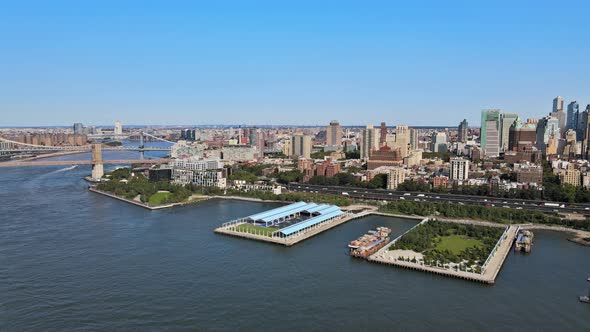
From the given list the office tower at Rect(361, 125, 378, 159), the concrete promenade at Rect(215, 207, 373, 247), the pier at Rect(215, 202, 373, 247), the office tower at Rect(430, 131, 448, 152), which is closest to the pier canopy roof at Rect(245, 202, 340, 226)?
the pier at Rect(215, 202, 373, 247)

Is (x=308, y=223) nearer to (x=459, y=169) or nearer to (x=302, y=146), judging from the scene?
(x=459, y=169)

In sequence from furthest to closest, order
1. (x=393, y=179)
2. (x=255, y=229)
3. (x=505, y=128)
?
(x=505, y=128)
(x=393, y=179)
(x=255, y=229)

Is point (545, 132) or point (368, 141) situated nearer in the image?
point (368, 141)

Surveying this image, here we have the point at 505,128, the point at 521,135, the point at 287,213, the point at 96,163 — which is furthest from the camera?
the point at 505,128

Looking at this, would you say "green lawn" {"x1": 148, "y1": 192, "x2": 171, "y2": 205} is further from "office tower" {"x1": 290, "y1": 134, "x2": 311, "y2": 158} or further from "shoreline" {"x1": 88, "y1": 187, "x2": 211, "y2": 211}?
"office tower" {"x1": 290, "y1": 134, "x2": 311, "y2": 158}

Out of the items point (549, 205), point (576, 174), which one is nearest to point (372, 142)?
point (576, 174)

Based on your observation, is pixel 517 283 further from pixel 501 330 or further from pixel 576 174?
pixel 576 174

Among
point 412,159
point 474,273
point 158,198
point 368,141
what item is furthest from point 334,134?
point 474,273
